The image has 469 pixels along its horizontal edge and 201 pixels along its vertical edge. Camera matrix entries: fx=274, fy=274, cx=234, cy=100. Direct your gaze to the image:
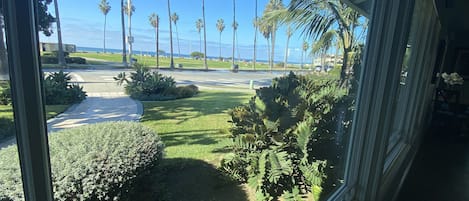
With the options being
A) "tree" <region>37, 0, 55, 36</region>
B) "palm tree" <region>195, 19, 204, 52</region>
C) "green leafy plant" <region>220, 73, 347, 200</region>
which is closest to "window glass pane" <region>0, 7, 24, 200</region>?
"tree" <region>37, 0, 55, 36</region>

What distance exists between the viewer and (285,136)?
74.9 inches

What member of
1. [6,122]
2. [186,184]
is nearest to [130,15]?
[6,122]

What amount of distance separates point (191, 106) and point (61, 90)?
0.72m

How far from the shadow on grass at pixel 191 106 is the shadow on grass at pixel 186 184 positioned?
237 millimetres

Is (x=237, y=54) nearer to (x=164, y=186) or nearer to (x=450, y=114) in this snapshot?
(x=164, y=186)

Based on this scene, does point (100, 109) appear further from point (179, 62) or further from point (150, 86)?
point (179, 62)

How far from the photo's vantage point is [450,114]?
442 centimetres

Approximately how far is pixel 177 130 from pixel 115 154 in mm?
312

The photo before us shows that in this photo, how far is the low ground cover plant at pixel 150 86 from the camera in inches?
37.2

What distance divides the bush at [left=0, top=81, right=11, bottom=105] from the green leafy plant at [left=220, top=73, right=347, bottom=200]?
1348 mm

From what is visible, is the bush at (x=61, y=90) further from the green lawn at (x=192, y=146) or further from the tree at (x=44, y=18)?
the green lawn at (x=192, y=146)

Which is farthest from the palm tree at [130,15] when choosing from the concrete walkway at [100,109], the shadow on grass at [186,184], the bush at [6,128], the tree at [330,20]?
the tree at [330,20]

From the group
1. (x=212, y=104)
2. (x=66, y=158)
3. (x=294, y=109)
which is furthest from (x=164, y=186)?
(x=294, y=109)

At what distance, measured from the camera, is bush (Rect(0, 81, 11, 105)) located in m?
0.43
